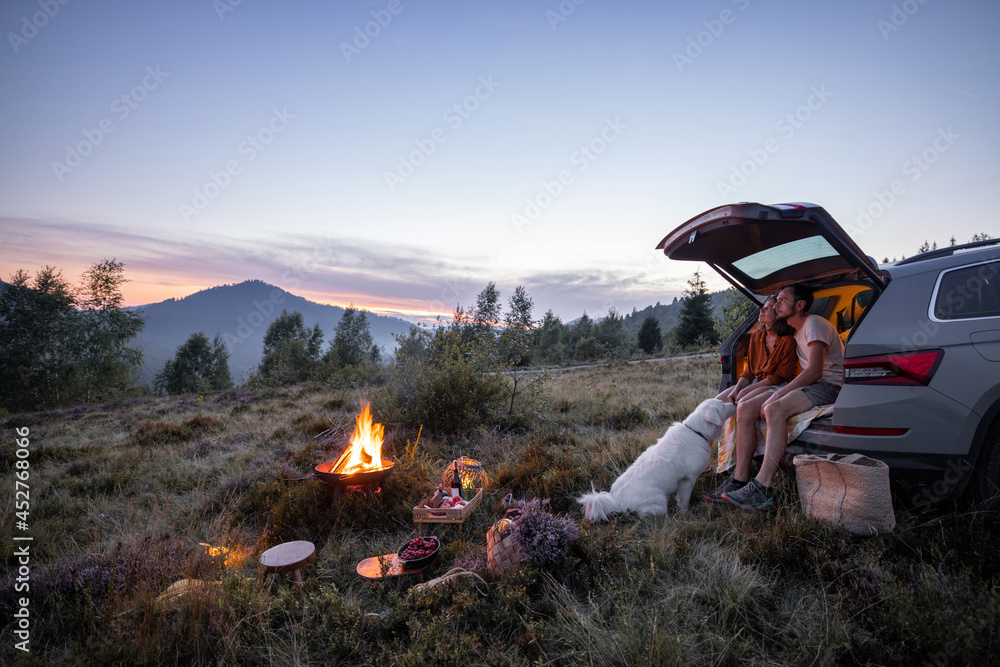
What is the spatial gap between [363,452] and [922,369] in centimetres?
507

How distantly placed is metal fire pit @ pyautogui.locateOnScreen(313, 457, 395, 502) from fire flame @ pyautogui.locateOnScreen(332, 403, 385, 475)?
0.24 ft

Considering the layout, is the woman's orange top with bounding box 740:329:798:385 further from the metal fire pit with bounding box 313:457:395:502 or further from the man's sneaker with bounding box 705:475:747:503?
the metal fire pit with bounding box 313:457:395:502

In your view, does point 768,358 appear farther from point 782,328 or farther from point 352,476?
point 352,476

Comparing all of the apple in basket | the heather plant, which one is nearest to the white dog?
the heather plant

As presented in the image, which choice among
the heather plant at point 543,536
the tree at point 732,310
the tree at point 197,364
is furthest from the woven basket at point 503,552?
the tree at point 197,364

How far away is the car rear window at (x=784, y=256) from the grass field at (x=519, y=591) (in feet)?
7.19

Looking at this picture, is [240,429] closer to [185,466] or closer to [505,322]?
[185,466]

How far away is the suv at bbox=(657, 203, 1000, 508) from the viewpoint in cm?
269

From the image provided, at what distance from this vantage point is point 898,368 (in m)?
2.88

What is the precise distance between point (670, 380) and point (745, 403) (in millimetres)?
9754

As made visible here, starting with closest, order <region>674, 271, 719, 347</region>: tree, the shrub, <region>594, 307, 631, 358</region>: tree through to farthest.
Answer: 1. the shrub
2. <region>674, 271, 719, 347</region>: tree
3. <region>594, 307, 631, 358</region>: tree

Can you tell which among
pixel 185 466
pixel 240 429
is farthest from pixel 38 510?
pixel 240 429

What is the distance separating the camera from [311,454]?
6109 millimetres

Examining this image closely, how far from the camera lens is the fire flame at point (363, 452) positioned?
4445 mm
